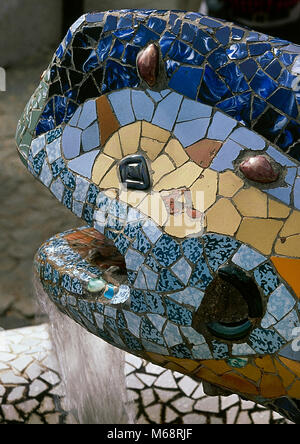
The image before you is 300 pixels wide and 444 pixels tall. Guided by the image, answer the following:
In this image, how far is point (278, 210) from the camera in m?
1.44

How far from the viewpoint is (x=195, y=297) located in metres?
1.50

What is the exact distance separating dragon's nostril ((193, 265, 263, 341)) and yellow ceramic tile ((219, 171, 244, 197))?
157mm

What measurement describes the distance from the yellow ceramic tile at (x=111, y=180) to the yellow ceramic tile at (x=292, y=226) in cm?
41

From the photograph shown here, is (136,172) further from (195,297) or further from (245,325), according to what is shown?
(245,325)

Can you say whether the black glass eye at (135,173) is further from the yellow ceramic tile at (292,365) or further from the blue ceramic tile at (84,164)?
the yellow ceramic tile at (292,365)

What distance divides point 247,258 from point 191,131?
31cm

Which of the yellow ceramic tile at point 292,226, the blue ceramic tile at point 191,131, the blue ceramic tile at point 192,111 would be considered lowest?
the yellow ceramic tile at point 292,226

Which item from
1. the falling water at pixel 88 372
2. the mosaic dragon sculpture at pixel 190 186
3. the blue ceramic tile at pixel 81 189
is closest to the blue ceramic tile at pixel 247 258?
the mosaic dragon sculpture at pixel 190 186

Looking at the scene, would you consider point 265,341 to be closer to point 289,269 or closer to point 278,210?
point 289,269

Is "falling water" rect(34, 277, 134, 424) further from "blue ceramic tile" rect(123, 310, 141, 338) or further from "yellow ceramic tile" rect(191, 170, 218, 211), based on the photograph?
"yellow ceramic tile" rect(191, 170, 218, 211)

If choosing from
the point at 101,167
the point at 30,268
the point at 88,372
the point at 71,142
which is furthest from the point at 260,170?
the point at 30,268

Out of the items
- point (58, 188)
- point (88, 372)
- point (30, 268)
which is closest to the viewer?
point (58, 188)

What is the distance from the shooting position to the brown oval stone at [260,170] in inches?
56.7
